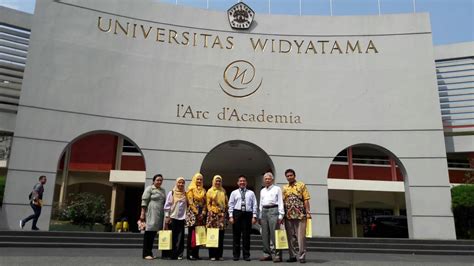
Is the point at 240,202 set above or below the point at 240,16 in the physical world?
below

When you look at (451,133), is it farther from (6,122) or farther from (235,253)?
(6,122)

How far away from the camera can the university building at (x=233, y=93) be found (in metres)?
11.6

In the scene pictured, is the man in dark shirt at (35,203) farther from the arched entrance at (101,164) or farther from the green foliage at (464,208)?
the green foliage at (464,208)

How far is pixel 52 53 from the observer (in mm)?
11773

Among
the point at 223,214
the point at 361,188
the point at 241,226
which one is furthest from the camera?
the point at 361,188

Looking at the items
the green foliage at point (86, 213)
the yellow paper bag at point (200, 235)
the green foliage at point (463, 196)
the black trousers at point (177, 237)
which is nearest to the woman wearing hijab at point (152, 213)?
the black trousers at point (177, 237)

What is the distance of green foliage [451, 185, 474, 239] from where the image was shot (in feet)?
43.6

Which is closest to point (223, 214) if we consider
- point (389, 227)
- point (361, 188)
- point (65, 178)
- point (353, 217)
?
point (389, 227)

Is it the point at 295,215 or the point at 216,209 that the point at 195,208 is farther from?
the point at 295,215

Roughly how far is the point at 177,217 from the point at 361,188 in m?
19.0

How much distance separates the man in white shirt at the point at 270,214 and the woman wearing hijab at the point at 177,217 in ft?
4.89

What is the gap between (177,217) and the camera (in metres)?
7.14

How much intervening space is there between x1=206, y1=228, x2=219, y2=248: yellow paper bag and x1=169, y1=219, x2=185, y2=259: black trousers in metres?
0.52

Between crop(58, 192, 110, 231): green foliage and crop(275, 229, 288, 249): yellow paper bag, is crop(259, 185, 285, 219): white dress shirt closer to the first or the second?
crop(275, 229, 288, 249): yellow paper bag
